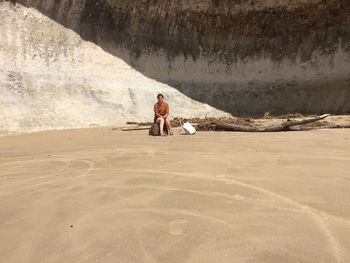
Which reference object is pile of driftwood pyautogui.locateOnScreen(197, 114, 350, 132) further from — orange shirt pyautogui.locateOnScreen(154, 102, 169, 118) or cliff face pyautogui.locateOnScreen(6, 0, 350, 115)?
cliff face pyautogui.locateOnScreen(6, 0, 350, 115)

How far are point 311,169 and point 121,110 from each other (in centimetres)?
1022

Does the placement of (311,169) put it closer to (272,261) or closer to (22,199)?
(272,261)

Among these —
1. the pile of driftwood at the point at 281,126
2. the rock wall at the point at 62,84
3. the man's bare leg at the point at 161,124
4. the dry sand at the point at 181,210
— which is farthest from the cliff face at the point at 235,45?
the dry sand at the point at 181,210

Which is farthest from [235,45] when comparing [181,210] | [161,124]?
[181,210]

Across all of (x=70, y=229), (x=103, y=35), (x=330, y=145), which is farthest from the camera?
(x=103, y=35)

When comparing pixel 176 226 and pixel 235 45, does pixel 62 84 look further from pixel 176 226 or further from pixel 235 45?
pixel 176 226

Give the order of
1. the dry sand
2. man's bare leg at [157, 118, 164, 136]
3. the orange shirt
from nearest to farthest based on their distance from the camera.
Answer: the dry sand, man's bare leg at [157, 118, 164, 136], the orange shirt

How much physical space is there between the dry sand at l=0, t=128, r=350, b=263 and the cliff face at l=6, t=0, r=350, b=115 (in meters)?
11.5

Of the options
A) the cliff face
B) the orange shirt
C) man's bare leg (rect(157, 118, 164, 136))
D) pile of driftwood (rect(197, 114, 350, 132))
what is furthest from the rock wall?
pile of driftwood (rect(197, 114, 350, 132))

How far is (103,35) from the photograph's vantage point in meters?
15.8

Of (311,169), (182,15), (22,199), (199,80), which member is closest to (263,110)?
(199,80)

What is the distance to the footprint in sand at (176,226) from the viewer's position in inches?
Answer: 95.3

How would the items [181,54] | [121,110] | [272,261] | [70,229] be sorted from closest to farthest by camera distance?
1. [272,261]
2. [70,229]
3. [121,110]
4. [181,54]

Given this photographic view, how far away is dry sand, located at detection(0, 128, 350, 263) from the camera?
2.20m
